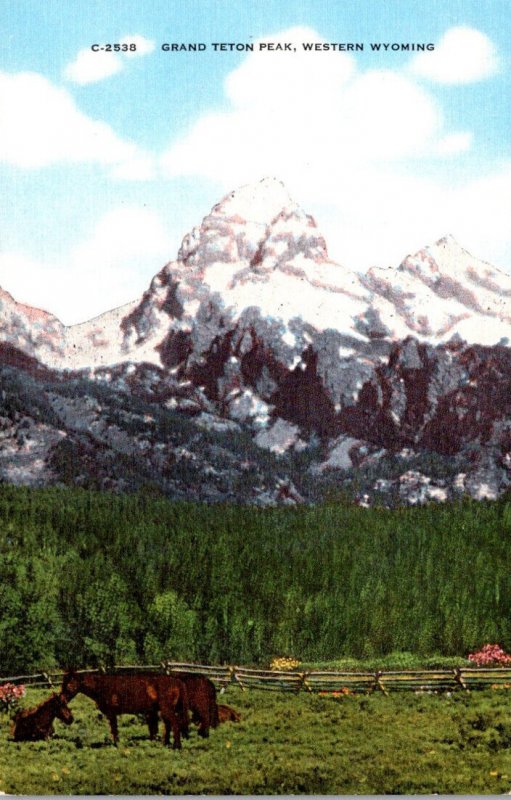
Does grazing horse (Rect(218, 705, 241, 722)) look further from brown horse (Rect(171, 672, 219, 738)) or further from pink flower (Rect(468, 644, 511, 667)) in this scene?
pink flower (Rect(468, 644, 511, 667))

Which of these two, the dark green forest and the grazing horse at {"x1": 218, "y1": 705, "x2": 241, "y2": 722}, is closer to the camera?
the grazing horse at {"x1": 218, "y1": 705, "x2": 241, "y2": 722}

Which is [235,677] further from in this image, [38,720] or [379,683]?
[38,720]

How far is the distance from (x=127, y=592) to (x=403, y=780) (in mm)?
3531

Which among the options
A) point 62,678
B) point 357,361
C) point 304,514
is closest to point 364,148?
point 357,361

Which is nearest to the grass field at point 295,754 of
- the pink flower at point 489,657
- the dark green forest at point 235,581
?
the pink flower at point 489,657

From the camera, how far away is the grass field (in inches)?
376

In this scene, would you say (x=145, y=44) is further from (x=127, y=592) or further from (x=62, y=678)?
(x=62, y=678)

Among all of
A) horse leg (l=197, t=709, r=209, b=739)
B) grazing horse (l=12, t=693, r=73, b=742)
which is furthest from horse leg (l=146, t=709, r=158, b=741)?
grazing horse (l=12, t=693, r=73, b=742)

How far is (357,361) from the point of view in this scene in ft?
36.7

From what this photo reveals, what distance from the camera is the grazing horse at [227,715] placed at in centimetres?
991

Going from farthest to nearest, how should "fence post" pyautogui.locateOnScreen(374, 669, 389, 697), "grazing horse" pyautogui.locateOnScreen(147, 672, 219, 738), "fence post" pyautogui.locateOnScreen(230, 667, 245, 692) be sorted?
"fence post" pyautogui.locateOnScreen(230, 667, 245, 692) → "fence post" pyautogui.locateOnScreen(374, 669, 389, 697) → "grazing horse" pyautogui.locateOnScreen(147, 672, 219, 738)

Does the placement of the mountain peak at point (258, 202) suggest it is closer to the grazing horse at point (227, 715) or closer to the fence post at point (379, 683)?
the fence post at point (379, 683)

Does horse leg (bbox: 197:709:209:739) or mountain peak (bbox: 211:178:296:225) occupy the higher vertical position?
mountain peak (bbox: 211:178:296:225)

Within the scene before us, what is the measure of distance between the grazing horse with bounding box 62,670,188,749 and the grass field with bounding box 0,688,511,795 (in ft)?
0.51
